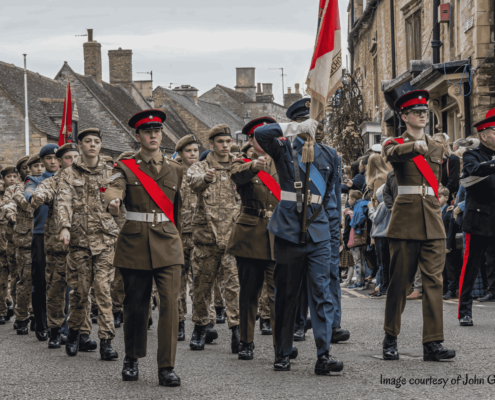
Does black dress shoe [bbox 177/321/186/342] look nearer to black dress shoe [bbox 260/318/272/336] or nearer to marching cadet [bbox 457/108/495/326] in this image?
black dress shoe [bbox 260/318/272/336]

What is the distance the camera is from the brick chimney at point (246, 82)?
94.8 metres

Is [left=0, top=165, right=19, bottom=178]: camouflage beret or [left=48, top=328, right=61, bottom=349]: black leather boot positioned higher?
[left=0, top=165, right=19, bottom=178]: camouflage beret

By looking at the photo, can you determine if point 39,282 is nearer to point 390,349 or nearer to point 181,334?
point 181,334

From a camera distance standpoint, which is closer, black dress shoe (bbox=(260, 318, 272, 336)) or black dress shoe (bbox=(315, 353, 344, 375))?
black dress shoe (bbox=(315, 353, 344, 375))

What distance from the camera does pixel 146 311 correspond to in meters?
6.84

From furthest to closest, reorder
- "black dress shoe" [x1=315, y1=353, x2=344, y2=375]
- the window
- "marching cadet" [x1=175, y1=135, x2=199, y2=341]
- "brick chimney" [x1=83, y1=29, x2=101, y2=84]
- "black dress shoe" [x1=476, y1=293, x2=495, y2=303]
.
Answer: "brick chimney" [x1=83, y1=29, x2=101, y2=84] < the window < "black dress shoe" [x1=476, y1=293, x2=495, y2=303] < "marching cadet" [x1=175, y1=135, x2=199, y2=341] < "black dress shoe" [x1=315, y1=353, x2=344, y2=375]

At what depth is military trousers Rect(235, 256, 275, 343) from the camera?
24.8 ft

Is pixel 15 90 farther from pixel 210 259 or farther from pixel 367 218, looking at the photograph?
pixel 210 259

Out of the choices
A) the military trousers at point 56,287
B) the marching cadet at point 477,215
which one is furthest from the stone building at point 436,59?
the military trousers at point 56,287

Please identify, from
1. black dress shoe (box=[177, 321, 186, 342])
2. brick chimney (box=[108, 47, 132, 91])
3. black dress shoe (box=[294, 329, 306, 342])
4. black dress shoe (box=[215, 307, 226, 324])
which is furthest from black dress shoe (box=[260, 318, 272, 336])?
brick chimney (box=[108, 47, 132, 91])

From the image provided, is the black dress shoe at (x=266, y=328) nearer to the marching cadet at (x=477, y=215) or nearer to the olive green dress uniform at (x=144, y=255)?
the marching cadet at (x=477, y=215)

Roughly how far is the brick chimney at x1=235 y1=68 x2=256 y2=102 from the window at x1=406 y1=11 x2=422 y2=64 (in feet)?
231

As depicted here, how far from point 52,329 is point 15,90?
36.9 m

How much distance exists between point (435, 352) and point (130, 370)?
248cm
